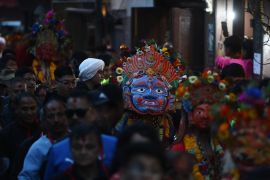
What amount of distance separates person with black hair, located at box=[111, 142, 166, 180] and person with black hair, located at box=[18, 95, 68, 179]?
2154mm

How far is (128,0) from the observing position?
68.2 ft

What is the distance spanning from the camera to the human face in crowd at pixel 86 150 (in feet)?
22.5

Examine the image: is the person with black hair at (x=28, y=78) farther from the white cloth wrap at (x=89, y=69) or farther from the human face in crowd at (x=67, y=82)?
the white cloth wrap at (x=89, y=69)

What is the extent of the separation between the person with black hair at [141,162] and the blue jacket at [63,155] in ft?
4.38

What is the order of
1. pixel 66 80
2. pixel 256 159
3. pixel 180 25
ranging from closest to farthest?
pixel 256 159, pixel 66 80, pixel 180 25

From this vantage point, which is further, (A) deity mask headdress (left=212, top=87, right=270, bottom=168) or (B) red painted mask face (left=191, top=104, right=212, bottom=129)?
(B) red painted mask face (left=191, top=104, right=212, bottom=129)

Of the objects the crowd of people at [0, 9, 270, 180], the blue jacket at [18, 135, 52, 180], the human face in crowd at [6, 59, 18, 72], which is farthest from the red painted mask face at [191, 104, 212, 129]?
the human face in crowd at [6, 59, 18, 72]

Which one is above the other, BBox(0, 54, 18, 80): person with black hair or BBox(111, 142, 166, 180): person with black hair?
BBox(111, 142, 166, 180): person with black hair

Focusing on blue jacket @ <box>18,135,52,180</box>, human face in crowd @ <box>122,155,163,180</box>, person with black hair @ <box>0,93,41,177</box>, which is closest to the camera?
human face in crowd @ <box>122,155,163,180</box>

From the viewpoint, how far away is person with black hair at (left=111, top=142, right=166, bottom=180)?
18.6 ft

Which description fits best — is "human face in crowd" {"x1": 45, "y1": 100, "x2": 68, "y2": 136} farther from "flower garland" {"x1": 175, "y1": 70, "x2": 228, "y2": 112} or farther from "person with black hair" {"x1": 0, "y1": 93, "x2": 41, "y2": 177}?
"flower garland" {"x1": 175, "y1": 70, "x2": 228, "y2": 112}

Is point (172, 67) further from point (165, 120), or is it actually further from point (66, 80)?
point (66, 80)

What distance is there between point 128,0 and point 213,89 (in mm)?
12726

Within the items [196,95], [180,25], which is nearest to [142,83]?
[196,95]
